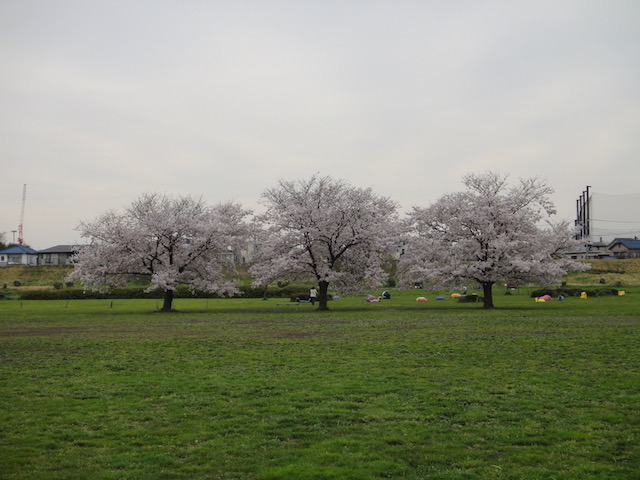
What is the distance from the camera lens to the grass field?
809 centimetres

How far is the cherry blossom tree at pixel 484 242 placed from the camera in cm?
4325

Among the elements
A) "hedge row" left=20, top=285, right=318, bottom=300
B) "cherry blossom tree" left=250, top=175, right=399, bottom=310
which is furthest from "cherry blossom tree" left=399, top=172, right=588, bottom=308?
"hedge row" left=20, top=285, right=318, bottom=300

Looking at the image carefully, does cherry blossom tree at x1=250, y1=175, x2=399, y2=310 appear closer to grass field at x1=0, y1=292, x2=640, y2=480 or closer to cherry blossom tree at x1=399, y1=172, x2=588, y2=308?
cherry blossom tree at x1=399, y1=172, x2=588, y2=308

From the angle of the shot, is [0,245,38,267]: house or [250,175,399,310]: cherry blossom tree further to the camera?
[0,245,38,267]: house

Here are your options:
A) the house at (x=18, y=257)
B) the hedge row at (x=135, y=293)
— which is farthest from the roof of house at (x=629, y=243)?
the house at (x=18, y=257)

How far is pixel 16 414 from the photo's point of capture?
36.3 feet

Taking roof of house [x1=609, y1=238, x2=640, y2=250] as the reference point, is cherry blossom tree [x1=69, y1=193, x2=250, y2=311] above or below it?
below

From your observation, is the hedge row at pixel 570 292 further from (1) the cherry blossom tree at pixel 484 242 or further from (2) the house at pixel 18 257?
(2) the house at pixel 18 257

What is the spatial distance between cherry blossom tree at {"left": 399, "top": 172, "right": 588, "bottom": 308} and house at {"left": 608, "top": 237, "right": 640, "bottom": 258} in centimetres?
9776

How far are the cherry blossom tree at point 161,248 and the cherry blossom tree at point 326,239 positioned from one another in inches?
122

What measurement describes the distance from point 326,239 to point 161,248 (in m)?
12.8

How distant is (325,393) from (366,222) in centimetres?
3367

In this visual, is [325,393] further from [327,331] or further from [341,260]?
[341,260]

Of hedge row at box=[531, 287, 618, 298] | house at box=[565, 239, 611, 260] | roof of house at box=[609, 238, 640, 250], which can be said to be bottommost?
hedge row at box=[531, 287, 618, 298]
